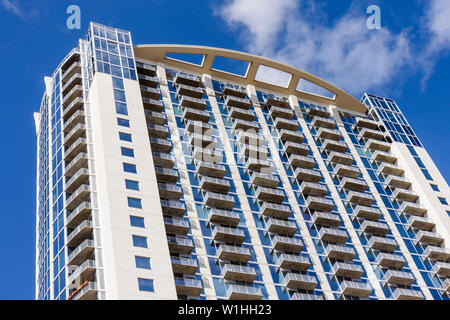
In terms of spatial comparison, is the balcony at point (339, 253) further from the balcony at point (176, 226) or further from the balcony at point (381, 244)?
the balcony at point (176, 226)

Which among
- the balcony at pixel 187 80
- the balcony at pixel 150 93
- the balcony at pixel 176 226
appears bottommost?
the balcony at pixel 176 226

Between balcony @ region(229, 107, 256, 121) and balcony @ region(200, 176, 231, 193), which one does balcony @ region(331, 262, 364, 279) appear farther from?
balcony @ region(229, 107, 256, 121)

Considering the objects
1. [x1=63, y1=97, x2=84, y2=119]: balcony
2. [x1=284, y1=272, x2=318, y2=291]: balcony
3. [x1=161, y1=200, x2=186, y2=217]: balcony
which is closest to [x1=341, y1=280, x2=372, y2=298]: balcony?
[x1=284, y1=272, x2=318, y2=291]: balcony

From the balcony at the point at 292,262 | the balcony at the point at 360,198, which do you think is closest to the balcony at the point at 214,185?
the balcony at the point at 292,262

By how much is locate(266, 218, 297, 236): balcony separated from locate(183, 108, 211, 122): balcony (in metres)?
16.7

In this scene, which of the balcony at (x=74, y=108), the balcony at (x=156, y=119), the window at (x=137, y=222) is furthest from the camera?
the balcony at (x=156, y=119)

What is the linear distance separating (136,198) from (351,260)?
24.2 m

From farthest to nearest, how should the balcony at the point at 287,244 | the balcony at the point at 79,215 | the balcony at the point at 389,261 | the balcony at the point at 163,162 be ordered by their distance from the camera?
the balcony at the point at 389,261 < the balcony at the point at 163,162 < the balcony at the point at 287,244 < the balcony at the point at 79,215

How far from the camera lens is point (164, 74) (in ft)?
278

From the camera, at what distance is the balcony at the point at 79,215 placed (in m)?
59.5

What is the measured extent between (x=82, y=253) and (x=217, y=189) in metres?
17.7

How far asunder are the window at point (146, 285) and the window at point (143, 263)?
4.34 feet
